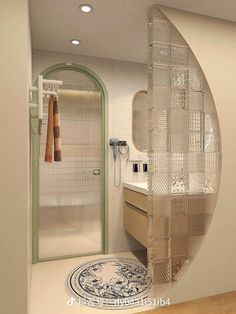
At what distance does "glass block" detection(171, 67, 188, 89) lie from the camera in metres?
2.14

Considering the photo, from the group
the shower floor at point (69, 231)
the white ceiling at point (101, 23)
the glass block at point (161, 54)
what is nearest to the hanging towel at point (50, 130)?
the white ceiling at point (101, 23)

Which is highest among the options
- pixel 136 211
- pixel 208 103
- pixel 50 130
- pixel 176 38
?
pixel 176 38

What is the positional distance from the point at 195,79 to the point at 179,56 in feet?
0.80

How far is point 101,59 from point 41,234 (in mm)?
2309

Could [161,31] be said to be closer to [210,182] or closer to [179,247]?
[210,182]

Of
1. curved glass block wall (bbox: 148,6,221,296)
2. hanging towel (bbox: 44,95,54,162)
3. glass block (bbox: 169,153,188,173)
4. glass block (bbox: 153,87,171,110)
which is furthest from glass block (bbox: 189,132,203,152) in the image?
hanging towel (bbox: 44,95,54,162)

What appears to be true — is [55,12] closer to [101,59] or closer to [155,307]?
[101,59]

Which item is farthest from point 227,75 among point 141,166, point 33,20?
point 33,20

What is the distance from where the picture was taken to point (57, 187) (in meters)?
3.08

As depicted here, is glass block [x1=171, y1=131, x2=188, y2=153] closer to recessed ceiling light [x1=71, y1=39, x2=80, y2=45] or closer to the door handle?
the door handle

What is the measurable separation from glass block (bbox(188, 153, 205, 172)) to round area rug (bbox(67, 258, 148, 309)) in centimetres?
123

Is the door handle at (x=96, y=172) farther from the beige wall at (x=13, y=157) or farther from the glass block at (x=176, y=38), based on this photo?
the glass block at (x=176, y=38)

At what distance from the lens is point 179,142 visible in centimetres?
213

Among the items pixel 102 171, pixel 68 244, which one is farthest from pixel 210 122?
pixel 68 244
